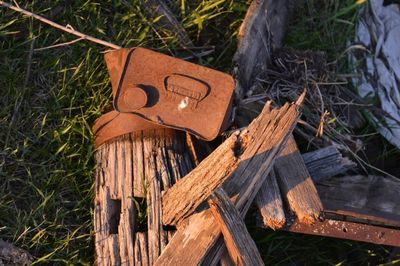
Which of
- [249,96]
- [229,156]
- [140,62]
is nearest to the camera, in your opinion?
[229,156]

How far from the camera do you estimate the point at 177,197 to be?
2.70 meters

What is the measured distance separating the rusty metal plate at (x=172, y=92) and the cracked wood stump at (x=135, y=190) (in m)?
0.11

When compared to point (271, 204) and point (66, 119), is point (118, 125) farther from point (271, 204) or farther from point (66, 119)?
point (271, 204)

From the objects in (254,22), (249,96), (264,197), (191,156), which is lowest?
(264,197)

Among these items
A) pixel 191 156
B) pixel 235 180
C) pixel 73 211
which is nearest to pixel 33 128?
pixel 73 211

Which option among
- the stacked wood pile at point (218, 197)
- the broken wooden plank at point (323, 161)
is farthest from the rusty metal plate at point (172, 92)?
the broken wooden plank at point (323, 161)

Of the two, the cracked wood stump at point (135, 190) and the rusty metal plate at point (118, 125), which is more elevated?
the rusty metal plate at point (118, 125)

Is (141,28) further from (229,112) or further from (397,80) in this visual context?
(397,80)

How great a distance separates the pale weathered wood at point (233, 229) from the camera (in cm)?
258

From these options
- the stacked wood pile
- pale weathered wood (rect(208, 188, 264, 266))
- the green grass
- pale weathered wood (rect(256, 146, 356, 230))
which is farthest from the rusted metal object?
the green grass

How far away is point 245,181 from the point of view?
8.91ft

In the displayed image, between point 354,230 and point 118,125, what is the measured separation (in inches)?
45.7

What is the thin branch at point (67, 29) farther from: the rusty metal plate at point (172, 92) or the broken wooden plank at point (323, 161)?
the broken wooden plank at point (323, 161)

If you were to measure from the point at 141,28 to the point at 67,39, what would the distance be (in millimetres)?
398
